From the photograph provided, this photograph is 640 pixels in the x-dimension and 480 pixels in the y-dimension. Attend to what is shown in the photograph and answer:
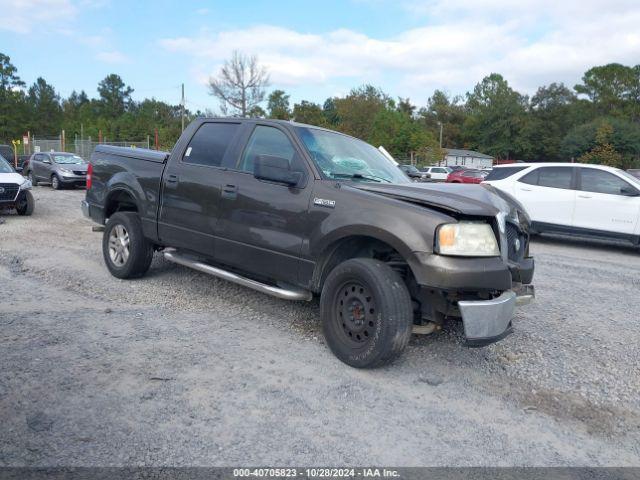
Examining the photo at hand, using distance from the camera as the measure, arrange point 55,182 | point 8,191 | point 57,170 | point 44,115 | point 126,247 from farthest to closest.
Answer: point 44,115 < point 55,182 < point 57,170 < point 8,191 < point 126,247

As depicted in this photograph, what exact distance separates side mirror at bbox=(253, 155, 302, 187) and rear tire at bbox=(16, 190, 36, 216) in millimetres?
8885

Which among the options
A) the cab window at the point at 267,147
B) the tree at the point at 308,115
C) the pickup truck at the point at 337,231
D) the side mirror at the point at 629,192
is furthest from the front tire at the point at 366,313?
the tree at the point at 308,115

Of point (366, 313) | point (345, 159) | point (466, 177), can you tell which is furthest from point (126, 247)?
point (466, 177)

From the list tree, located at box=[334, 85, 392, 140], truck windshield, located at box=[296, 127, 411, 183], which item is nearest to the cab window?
truck windshield, located at box=[296, 127, 411, 183]

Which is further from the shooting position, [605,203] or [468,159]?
[468,159]

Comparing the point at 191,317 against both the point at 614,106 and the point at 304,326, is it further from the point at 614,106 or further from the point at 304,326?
the point at 614,106

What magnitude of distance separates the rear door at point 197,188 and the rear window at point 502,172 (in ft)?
25.4

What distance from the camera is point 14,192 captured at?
11.0 m

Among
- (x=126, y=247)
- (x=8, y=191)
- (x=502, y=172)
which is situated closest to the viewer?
(x=126, y=247)

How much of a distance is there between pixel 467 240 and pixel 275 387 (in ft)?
5.42

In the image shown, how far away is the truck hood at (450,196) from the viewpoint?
3762 mm

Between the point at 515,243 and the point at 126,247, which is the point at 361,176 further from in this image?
the point at 126,247

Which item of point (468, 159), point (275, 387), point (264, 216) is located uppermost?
point (468, 159)

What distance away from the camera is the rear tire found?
441 inches
